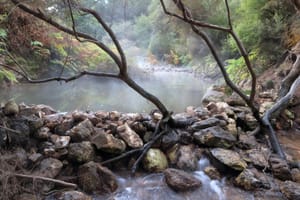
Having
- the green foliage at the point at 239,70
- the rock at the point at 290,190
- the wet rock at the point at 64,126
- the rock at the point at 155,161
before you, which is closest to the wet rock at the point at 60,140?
the wet rock at the point at 64,126

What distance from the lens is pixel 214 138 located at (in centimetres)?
344

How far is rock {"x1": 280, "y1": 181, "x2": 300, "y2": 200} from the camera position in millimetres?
2635

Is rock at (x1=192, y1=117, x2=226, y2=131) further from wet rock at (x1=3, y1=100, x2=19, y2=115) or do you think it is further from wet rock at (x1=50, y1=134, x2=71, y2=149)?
wet rock at (x1=3, y1=100, x2=19, y2=115)

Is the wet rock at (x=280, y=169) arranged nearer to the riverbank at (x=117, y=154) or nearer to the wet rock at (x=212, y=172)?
the riverbank at (x=117, y=154)

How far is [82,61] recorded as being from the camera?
9.84 metres

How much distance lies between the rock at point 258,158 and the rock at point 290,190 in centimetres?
38

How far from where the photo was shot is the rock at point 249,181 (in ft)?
9.41

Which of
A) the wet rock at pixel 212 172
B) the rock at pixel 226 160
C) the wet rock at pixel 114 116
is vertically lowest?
the wet rock at pixel 212 172

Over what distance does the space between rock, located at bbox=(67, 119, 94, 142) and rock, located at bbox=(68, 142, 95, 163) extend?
120 mm

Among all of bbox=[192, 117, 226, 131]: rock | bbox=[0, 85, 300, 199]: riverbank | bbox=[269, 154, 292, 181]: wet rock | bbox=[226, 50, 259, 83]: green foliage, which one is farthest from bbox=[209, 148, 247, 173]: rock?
bbox=[226, 50, 259, 83]: green foliage

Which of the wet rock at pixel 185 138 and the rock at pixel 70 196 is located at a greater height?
the wet rock at pixel 185 138

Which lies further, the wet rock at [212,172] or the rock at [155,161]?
the rock at [155,161]

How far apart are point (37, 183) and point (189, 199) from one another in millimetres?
1446

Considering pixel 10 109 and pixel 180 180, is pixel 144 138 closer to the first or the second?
pixel 180 180
